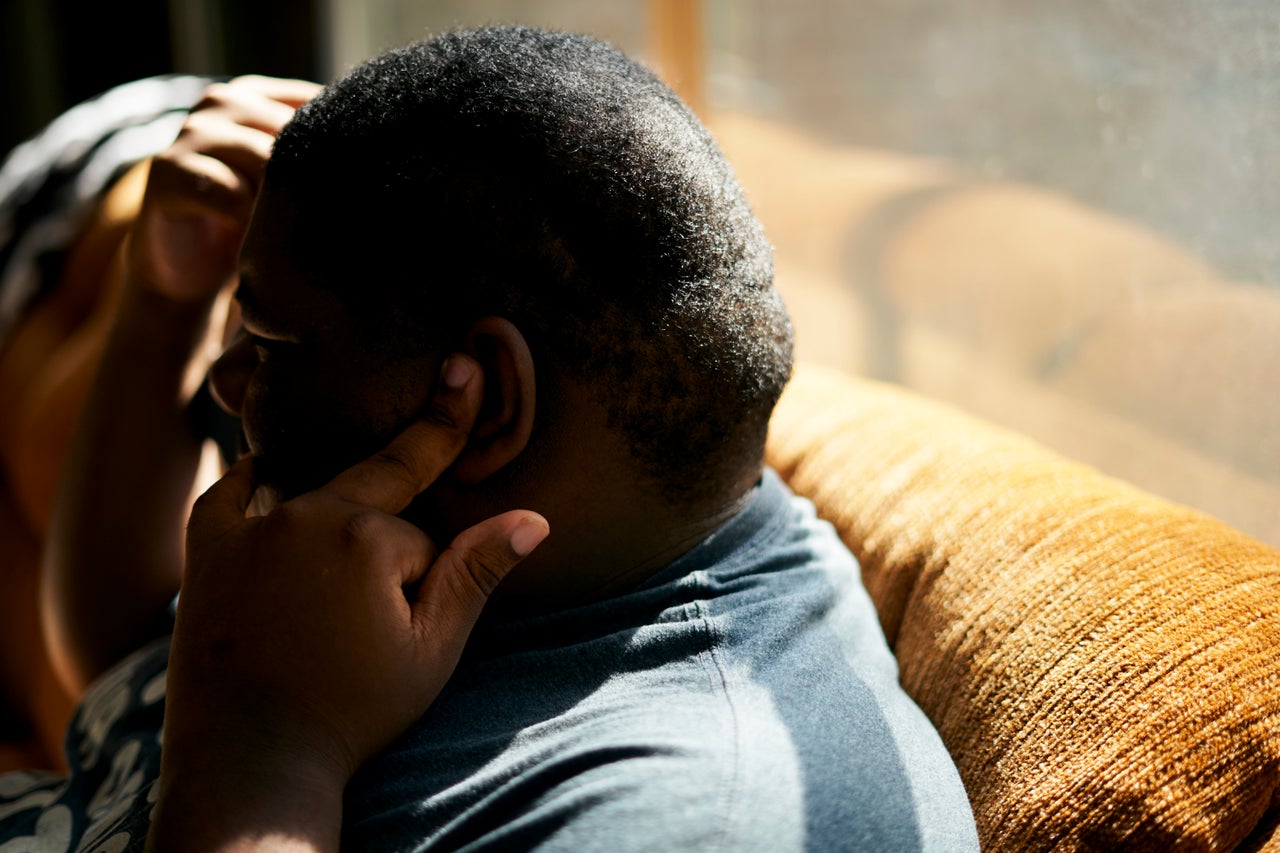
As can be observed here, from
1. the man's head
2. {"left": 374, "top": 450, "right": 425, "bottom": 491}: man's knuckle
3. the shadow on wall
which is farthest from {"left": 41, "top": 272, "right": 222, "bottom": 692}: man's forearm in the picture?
the shadow on wall

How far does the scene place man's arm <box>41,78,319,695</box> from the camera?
3.59 ft

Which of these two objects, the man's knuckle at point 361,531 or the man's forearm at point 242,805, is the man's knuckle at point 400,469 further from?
the man's forearm at point 242,805

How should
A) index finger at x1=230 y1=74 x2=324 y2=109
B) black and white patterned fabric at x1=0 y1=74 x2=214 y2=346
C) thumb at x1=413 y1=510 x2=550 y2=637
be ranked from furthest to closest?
black and white patterned fabric at x1=0 y1=74 x2=214 y2=346 < index finger at x1=230 y1=74 x2=324 y2=109 < thumb at x1=413 y1=510 x2=550 y2=637

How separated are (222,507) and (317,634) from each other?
0.51ft

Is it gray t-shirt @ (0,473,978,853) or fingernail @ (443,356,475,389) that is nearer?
gray t-shirt @ (0,473,978,853)

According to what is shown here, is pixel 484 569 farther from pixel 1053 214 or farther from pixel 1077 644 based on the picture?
pixel 1053 214

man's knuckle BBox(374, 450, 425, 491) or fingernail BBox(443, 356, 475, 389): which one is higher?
fingernail BBox(443, 356, 475, 389)

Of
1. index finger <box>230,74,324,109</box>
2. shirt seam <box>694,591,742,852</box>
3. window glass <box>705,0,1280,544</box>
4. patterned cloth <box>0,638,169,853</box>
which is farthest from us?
index finger <box>230,74,324,109</box>

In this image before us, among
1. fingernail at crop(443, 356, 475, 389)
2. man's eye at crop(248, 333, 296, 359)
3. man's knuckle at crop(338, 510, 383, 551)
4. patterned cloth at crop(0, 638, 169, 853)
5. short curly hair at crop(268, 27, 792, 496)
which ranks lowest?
patterned cloth at crop(0, 638, 169, 853)

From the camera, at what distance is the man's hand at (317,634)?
2.05 feet

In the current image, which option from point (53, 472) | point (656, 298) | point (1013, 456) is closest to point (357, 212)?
point (656, 298)

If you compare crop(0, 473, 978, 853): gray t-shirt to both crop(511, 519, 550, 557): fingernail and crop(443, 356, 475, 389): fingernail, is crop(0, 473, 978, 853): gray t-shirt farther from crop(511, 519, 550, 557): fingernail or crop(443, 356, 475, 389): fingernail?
crop(443, 356, 475, 389): fingernail

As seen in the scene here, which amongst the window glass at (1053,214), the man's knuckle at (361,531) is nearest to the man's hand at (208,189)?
the man's knuckle at (361,531)

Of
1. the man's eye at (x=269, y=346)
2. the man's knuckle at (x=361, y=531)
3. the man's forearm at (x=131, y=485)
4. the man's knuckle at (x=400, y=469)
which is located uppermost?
the man's eye at (x=269, y=346)
